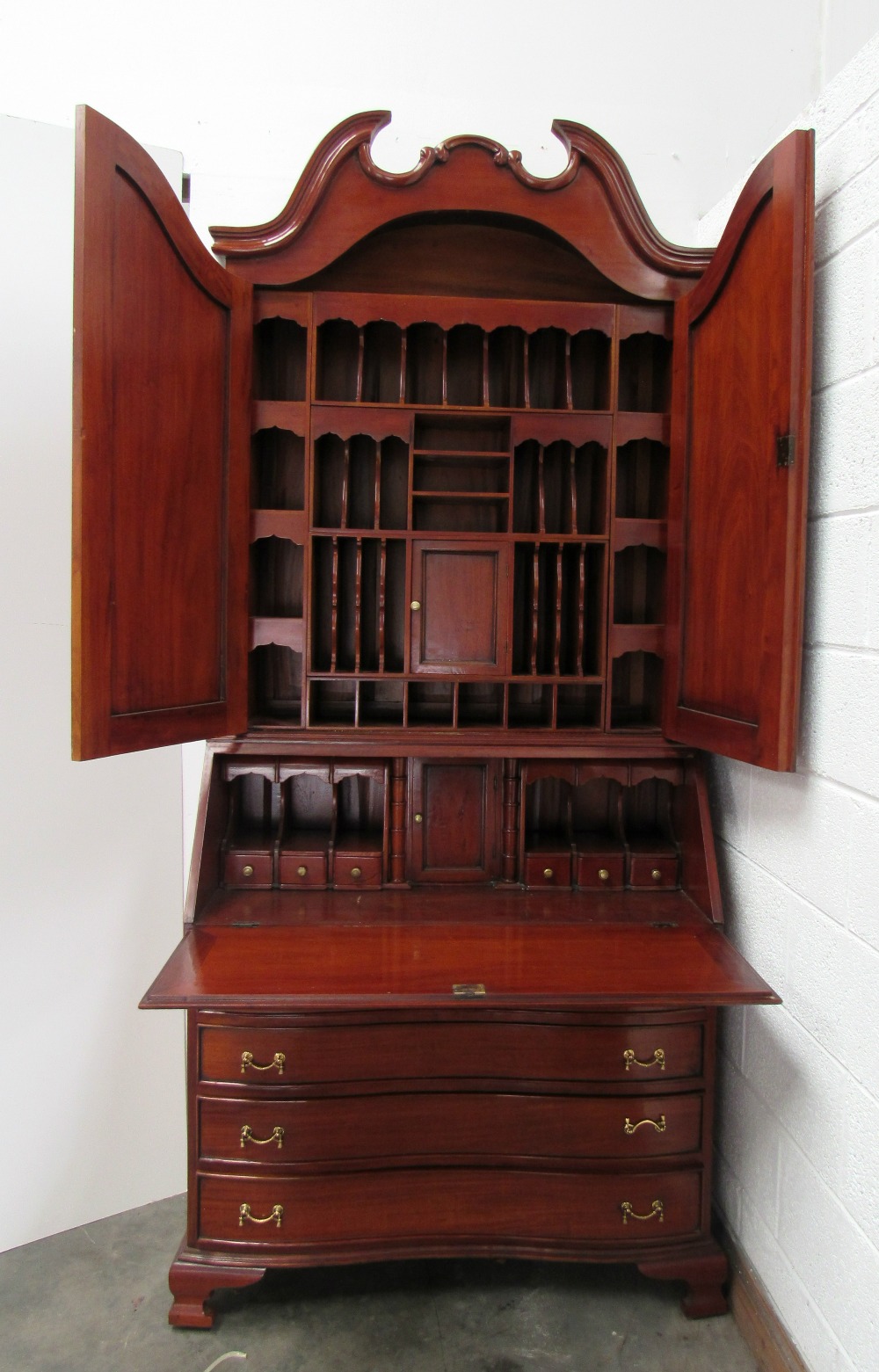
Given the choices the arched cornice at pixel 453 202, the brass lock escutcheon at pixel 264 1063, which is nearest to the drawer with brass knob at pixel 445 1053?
the brass lock escutcheon at pixel 264 1063

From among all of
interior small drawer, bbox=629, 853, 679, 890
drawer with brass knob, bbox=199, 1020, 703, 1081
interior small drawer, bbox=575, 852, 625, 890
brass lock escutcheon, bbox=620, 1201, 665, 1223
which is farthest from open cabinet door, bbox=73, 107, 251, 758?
brass lock escutcheon, bbox=620, 1201, 665, 1223

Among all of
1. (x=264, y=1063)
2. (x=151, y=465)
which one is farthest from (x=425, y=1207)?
(x=151, y=465)

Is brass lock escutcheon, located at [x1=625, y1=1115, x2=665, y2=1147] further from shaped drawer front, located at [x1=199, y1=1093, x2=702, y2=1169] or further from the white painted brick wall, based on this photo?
the white painted brick wall

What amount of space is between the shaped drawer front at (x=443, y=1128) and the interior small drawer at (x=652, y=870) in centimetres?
45

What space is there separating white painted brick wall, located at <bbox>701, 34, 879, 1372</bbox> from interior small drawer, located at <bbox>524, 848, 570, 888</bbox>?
438mm

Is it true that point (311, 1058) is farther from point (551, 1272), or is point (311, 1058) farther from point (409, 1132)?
point (551, 1272)

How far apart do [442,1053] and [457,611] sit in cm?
91

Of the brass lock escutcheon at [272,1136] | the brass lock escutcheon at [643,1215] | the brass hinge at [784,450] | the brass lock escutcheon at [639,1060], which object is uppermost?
the brass hinge at [784,450]

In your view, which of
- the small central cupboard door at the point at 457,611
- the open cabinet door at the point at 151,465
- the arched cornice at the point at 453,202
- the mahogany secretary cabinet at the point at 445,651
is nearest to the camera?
the open cabinet door at the point at 151,465

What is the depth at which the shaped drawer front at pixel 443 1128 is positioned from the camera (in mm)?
1521

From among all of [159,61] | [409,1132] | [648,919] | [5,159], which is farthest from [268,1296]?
[159,61]

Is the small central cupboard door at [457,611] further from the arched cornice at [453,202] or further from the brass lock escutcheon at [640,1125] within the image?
the brass lock escutcheon at [640,1125]

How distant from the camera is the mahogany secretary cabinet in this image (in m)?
1.38

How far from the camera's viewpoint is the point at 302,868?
6.01 ft
